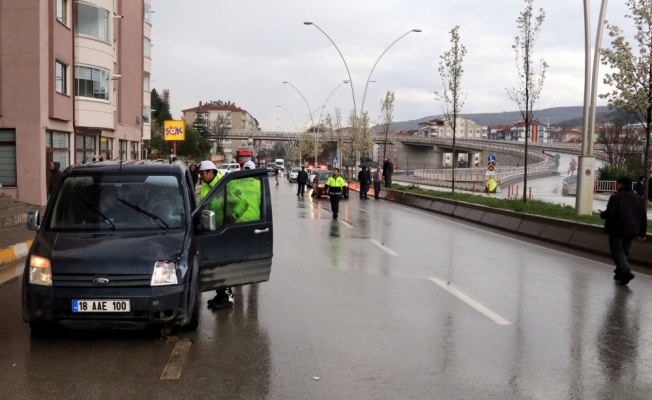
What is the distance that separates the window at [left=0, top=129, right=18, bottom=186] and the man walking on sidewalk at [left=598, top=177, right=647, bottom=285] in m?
21.0

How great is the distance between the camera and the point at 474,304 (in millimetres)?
8414

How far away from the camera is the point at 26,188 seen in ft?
80.1

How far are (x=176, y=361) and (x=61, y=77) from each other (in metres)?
24.6

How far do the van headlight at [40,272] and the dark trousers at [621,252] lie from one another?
8.18 m

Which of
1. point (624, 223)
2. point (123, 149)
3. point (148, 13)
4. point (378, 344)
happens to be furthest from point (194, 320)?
Answer: point (148, 13)

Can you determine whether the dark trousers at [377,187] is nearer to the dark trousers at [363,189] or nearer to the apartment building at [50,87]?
the dark trousers at [363,189]

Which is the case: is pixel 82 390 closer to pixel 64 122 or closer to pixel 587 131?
pixel 587 131

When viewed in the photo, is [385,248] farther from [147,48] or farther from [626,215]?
[147,48]

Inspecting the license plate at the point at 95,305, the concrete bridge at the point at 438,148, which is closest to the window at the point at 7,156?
the license plate at the point at 95,305

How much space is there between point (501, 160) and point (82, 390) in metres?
116

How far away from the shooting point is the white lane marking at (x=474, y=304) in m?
A: 7.52

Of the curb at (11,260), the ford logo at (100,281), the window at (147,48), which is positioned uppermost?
the window at (147,48)

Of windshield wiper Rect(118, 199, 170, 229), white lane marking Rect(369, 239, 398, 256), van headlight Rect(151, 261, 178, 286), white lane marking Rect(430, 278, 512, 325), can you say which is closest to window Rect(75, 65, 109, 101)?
white lane marking Rect(369, 239, 398, 256)

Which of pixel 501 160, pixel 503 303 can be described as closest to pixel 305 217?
pixel 503 303
